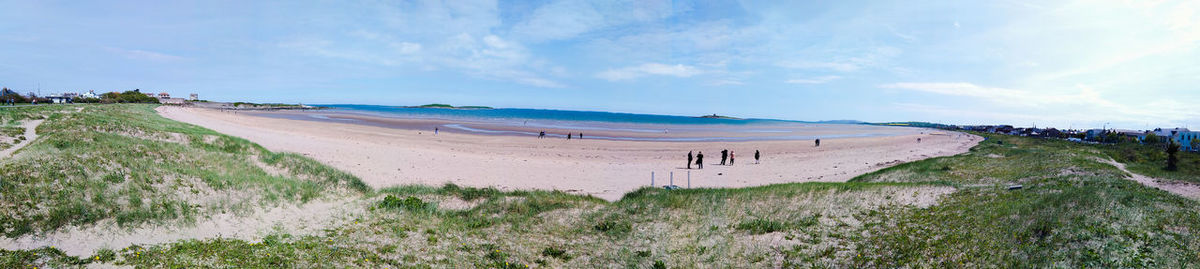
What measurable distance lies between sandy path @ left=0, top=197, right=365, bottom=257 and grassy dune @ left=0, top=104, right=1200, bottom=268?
33 cm

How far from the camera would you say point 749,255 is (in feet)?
31.6

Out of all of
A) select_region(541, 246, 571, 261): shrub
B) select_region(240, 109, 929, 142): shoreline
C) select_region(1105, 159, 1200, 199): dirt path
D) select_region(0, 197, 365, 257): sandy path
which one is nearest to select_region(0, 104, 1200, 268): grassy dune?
select_region(541, 246, 571, 261): shrub

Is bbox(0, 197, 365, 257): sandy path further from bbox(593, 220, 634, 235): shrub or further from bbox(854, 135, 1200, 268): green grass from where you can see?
bbox(854, 135, 1200, 268): green grass

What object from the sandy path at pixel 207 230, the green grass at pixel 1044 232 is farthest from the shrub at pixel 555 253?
the green grass at pixel 1044 232

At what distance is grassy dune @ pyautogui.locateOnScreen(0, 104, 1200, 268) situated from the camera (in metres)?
8.51

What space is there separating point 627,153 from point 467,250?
101 ft

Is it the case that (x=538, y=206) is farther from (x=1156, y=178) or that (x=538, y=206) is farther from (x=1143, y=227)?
(x=1156, y=178)

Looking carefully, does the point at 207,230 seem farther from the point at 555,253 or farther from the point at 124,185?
the point at 555,253

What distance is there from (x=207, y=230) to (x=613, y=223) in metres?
9.78

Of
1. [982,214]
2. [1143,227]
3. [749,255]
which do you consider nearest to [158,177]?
[749,255]

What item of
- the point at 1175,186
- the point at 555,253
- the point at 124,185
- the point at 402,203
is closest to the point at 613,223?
the point at 555,253

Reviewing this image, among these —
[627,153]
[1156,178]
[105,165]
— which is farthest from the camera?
[627,153]

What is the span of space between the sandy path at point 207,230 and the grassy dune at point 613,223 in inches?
13.1

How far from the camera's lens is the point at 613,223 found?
41.5 feet
